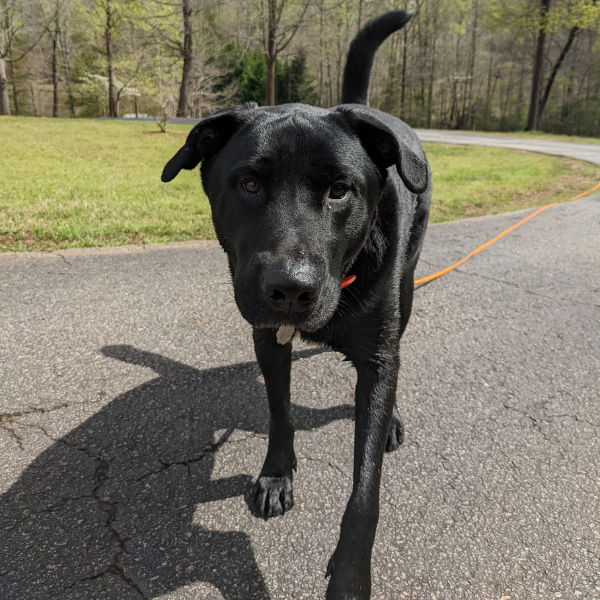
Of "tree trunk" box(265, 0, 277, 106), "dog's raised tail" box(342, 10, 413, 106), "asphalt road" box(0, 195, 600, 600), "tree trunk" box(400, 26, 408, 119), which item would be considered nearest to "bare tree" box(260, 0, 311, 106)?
"tree trunk" box(265, 0, 277, 106)

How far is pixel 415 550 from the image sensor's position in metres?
1.95

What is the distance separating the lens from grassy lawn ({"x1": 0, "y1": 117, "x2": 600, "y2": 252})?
568cm

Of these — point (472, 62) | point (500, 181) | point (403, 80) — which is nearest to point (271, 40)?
point (500, 181)

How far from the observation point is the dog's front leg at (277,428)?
2.15 m

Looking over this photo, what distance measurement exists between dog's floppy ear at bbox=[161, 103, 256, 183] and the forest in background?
78.8 feet

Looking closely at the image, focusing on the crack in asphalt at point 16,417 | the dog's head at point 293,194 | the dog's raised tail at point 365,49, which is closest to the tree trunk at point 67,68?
the dog's raised tail at point 365,49

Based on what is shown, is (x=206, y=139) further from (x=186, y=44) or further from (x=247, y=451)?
(x=186, y=44)

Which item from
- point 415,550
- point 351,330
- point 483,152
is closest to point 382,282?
point 351,330

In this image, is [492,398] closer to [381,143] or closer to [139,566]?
[381,143]

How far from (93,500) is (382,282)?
1.56 m

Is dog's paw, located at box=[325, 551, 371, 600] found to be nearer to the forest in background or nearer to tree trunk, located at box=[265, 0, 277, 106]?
tree trunk, located at box=[265, 0, 277, 106]

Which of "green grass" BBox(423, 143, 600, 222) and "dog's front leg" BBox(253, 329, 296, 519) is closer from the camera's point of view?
"dog's front leg" BBox(253, 329, 296, 519)

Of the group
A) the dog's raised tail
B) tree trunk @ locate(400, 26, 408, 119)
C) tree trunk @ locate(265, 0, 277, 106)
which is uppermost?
tree trunk @ locate(400, 26, 408, 119)

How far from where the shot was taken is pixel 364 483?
72.8 inches
